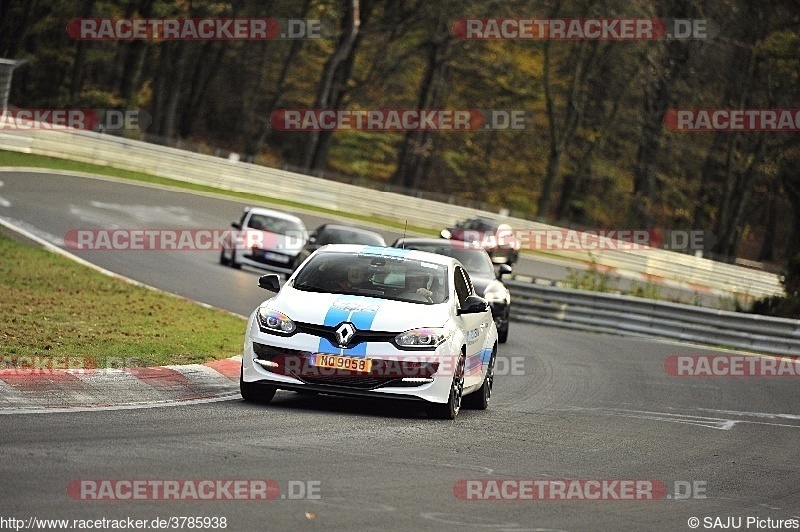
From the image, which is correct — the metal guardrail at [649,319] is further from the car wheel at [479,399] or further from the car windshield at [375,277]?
the car windshield at [375,277]

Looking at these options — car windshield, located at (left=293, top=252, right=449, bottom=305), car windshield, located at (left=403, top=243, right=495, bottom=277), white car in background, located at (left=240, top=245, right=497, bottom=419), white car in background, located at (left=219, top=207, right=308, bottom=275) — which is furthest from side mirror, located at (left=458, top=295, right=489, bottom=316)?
white car in background, located at (left=219, top=207, right=308, bottom=275)

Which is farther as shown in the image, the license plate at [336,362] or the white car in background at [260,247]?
the white car in background at [260,247]

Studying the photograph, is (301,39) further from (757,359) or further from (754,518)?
(754,518)

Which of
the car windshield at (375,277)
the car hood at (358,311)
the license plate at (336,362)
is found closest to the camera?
the license plate at (336,362)

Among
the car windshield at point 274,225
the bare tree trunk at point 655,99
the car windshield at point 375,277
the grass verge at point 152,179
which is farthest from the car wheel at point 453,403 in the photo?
the bare tree trunk at point 655,99

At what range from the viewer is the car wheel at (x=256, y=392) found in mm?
11461

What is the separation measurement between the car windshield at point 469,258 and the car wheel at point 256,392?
31.4ft

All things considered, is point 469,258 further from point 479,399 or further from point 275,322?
point 275,322

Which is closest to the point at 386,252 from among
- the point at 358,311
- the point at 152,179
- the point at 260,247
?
the point at 358,311

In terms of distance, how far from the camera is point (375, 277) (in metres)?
12.3

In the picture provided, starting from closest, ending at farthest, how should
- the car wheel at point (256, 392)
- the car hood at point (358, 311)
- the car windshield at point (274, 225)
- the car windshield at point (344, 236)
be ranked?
the car hood at point (358, 311) < the car wheel at point (256, 392) < the car windshield at point (344, 236) < the car windshield at point (274, 225)

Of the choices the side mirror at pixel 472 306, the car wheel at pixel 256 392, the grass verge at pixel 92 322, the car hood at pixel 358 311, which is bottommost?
the grass verge at pixel 92 322

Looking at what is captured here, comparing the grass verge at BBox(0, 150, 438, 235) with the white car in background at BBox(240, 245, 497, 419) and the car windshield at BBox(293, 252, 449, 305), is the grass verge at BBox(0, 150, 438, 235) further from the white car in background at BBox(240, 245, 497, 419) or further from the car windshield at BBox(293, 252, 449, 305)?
the white car in background at BBox(240, 245, 497, 419)

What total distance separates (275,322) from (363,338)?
0.78 m
